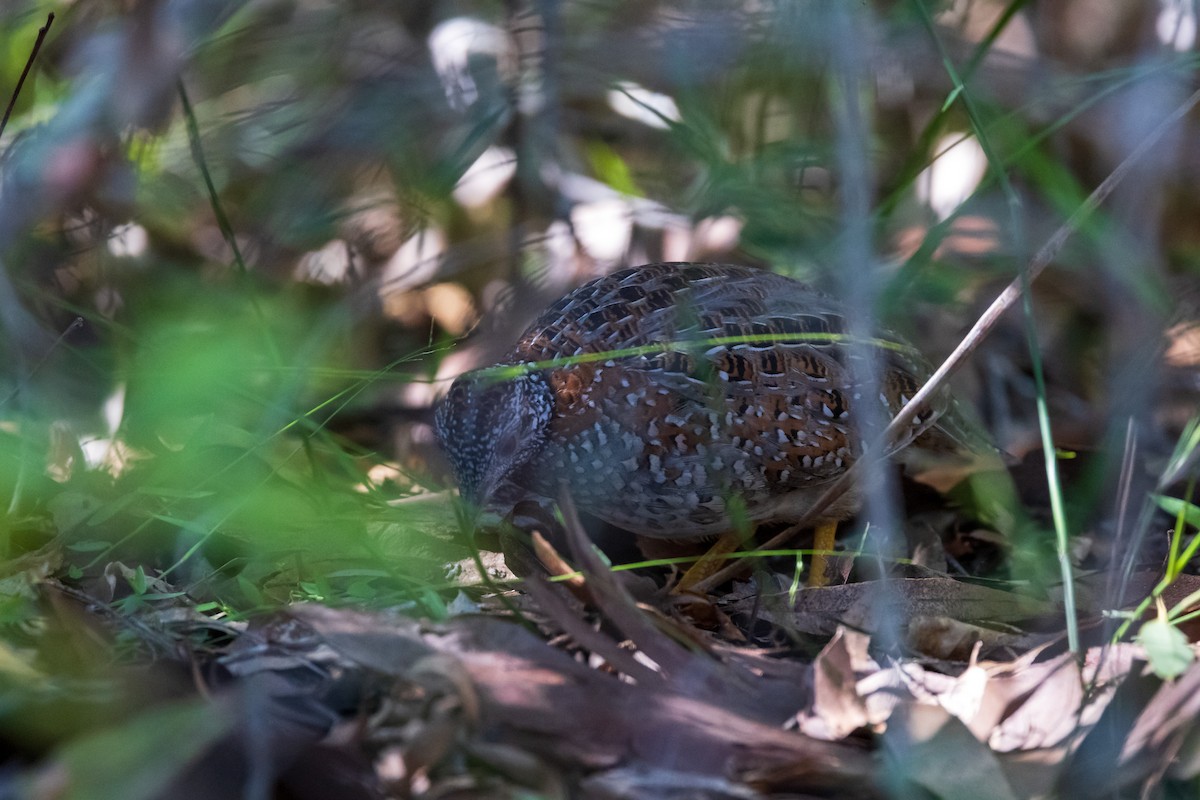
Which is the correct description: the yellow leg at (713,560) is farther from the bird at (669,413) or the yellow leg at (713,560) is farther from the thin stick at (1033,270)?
the thin stick at (1033,270)

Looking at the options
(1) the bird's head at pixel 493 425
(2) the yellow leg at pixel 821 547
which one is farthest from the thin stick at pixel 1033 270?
(1) the bird's head at pixel 493 425

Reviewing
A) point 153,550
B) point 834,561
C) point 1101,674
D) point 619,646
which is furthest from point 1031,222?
point 153,550

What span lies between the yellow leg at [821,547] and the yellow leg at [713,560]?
0.23m

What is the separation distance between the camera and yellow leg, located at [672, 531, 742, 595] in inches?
124

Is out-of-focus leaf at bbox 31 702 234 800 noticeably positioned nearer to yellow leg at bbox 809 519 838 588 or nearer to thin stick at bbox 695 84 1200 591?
thin stick at bbox 695 84 1200 591

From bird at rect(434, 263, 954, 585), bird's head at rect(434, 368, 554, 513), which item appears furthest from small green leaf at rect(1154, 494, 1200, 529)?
bird's head at rect(434, 368, 554, 513)

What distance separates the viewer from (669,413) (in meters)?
2.97

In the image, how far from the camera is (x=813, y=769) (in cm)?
178

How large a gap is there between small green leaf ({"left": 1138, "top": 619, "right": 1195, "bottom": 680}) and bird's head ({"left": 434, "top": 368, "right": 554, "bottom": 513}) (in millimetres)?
1698

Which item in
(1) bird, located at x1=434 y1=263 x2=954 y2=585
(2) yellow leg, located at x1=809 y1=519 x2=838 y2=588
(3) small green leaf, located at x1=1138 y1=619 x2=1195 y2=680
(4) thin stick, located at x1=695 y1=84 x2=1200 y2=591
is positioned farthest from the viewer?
(2) yellow leg, located at x1=809 y1=519 x2=838 y2=588

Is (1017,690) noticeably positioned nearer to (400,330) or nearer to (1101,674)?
(1101,674)

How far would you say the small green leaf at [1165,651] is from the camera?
1.74 m

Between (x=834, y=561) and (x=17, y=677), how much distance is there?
2191mm

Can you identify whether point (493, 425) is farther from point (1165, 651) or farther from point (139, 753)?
point (1165, 651)
